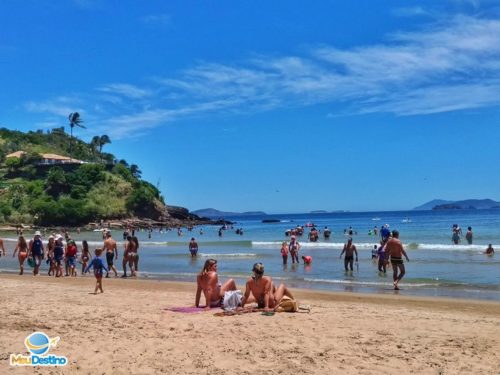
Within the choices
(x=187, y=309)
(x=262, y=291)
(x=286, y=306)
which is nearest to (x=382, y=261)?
(x=262, y=291)

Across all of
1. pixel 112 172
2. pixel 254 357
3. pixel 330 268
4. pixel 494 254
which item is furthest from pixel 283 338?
pixel 112 172

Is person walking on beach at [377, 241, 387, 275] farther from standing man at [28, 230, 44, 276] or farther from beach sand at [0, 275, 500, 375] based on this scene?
standing man at [28, 230, 44, 276]

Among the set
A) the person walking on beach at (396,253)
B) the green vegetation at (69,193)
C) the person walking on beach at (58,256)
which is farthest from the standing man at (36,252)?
the green vegetation at (69,193)

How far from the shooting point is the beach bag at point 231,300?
10.2 metres

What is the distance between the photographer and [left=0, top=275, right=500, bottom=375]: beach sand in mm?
6520

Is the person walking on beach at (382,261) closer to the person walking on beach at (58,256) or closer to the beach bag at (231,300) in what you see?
the beach bag at (231,300)

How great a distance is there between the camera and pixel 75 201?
286 feet

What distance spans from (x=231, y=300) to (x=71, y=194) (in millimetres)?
87538

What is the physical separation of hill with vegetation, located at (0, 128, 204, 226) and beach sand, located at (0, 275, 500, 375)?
7726 centimetres

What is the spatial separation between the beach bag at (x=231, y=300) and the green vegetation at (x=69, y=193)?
7923 centimetres

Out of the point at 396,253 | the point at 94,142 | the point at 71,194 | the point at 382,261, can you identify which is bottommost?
the point at 382,261

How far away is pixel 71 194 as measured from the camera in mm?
92250

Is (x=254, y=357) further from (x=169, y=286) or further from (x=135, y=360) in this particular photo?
(x=169, y=286)

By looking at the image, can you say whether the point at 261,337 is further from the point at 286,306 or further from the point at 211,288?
the point at 211,288
